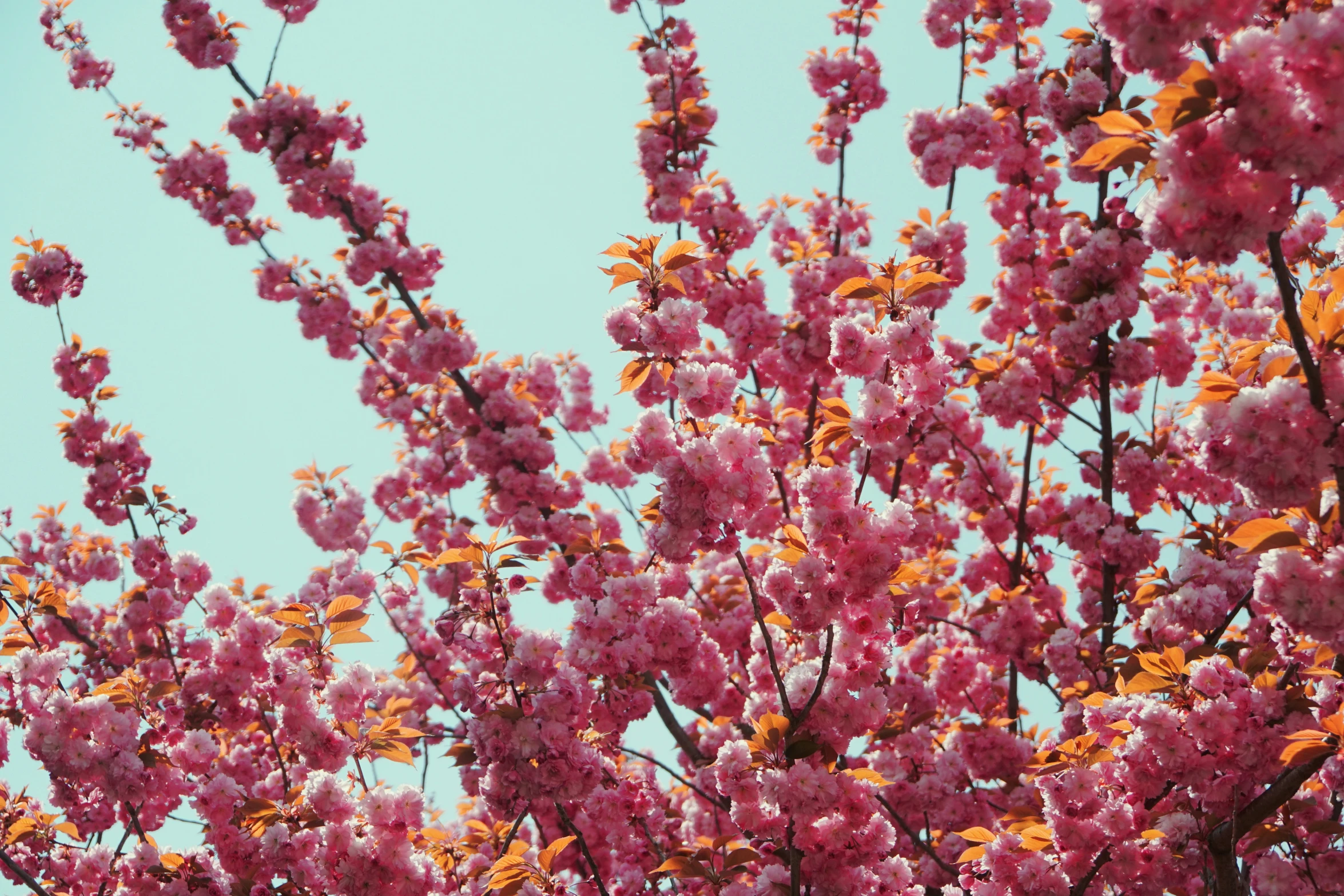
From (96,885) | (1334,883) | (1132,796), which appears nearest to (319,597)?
(96,885)

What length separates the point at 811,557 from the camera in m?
2.96

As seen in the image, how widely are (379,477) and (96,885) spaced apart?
4.97m

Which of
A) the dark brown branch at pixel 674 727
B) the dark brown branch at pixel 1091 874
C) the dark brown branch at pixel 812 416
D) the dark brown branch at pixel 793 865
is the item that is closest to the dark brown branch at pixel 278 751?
the dark brown branch at pixel 674 727

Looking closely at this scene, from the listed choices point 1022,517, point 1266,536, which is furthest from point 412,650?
point 1266,536

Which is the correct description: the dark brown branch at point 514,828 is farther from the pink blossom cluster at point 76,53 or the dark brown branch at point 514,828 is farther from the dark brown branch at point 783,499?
the pink blossom cluster at point 76,53

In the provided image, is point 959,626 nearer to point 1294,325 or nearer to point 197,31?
point 1294,325

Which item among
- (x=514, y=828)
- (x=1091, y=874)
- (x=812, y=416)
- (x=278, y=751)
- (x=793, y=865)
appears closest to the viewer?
(x=793, y=865)

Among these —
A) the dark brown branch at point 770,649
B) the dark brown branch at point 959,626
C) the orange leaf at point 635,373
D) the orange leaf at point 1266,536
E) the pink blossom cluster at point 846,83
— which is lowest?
the orange leaf at point 1266,536

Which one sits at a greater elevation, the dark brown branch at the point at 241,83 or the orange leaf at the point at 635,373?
the dark brown branch at the point at 241,83

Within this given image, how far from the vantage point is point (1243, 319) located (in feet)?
23.0

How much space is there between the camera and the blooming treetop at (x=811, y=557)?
2467 millimetres

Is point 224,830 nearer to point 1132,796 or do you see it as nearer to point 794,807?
point 794,807

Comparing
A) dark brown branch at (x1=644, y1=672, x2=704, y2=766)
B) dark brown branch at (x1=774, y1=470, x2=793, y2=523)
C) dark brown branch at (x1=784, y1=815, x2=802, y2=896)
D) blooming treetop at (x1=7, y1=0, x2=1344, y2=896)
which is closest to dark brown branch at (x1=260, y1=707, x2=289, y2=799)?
blooming treetop at (x1=7, y1=0, x2=1344, y2=896)

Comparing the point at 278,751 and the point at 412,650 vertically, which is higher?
the point at 412,650
